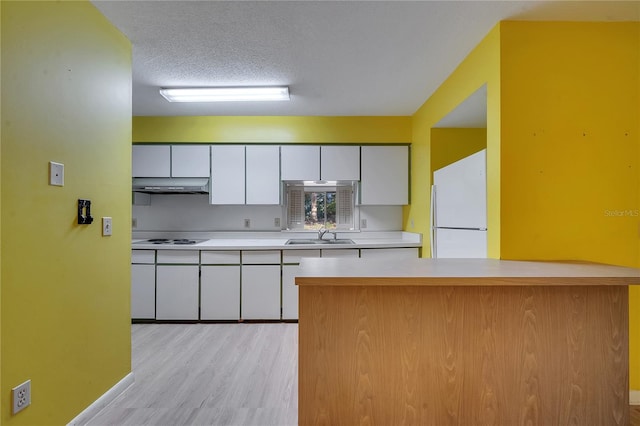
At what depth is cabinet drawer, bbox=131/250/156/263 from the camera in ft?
11.1

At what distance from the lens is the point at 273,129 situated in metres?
3.80

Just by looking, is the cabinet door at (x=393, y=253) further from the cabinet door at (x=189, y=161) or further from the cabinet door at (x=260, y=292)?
the cabinet door at (x=189, y=161)

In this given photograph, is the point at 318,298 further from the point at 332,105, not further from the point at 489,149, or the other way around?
the point at 332,105

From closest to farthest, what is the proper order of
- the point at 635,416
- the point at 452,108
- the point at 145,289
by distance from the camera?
the point at 635,416 → the point at 452,108 → the point at 145,289

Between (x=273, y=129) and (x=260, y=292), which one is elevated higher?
(x=273, y=129)

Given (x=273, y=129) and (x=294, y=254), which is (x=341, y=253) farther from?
(x=273, y=129)

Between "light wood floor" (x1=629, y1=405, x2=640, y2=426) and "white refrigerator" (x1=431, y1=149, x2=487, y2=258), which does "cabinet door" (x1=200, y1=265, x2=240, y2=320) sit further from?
"light wood floor" (x1=629, y1=405, x2=640, y2=426)

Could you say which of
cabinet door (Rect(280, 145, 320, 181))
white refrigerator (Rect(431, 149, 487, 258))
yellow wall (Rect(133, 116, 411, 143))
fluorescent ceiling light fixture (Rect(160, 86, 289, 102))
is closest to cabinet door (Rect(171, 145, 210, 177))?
yellow wall (Rect(133, 116, 411, 143))

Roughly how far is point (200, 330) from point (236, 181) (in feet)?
5.48

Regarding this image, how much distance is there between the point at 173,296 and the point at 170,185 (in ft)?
4.03

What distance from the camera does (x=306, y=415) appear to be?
143 centimetres

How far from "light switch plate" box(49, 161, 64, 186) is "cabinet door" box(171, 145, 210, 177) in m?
2.19

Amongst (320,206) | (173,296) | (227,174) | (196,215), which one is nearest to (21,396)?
(173,296)

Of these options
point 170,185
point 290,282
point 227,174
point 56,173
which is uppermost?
point 227,174
